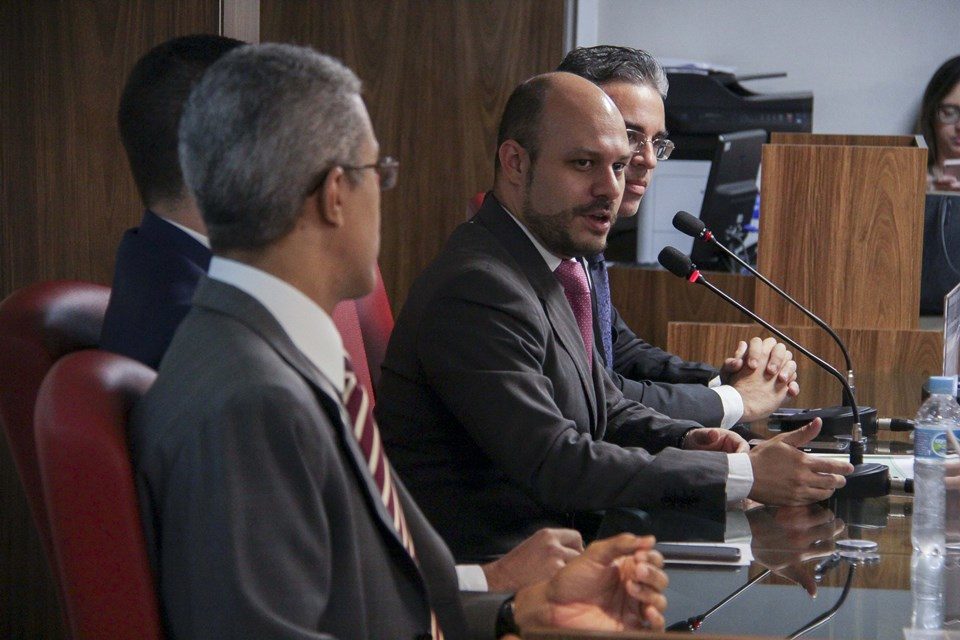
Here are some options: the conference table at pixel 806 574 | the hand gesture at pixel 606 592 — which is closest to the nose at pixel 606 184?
the conference table at pixel 806 574

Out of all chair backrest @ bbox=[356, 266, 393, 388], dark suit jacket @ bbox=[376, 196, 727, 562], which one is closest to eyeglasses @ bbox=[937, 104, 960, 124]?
chair backrest @ bbox=[356, 266, 393, 388]

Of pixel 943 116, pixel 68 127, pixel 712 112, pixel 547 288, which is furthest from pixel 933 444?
pixel 943 116

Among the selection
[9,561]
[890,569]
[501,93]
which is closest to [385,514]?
[890,569]

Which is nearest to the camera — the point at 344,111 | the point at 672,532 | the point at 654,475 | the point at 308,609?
the point at 308,609

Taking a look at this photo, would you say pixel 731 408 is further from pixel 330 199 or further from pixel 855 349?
pixel 330 199

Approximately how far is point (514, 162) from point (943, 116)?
3907mm

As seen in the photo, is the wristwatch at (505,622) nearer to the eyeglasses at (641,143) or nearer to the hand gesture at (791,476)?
the hand gesture at (791,476)

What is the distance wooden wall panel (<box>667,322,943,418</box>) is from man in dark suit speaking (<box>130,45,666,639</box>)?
1.70m

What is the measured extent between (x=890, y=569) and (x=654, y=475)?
14.9 inches

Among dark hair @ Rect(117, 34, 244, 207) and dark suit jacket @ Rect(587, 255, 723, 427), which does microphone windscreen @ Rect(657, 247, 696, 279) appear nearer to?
dark suit jacket @ Rect(587, 255, 723, 427)

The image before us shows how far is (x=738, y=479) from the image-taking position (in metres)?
1.66

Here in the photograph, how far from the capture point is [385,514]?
1109 mm

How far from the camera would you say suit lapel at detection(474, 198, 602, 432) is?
75.7 inches

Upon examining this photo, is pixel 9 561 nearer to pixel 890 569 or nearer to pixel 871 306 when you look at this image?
pixel 890 569
